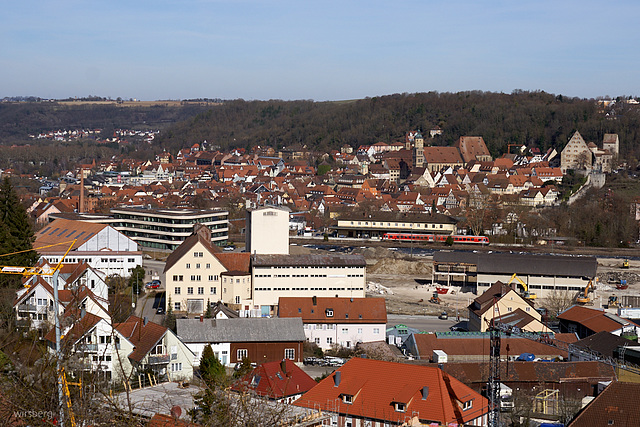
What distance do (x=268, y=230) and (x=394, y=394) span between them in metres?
13.7

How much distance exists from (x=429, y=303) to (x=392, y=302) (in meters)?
1.14

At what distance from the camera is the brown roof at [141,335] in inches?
554

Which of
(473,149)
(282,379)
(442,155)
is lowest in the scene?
(282,379)

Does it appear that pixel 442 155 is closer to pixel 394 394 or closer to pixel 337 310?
pixel 337 310

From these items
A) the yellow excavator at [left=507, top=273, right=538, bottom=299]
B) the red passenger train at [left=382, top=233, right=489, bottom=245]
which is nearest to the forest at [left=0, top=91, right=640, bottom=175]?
the red passenger train at [left=382, top=233, right=489, bottom=245]

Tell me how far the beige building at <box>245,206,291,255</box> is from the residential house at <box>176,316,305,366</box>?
757cm

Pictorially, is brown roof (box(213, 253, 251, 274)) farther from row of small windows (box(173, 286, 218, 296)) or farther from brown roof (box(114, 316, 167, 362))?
brown roof (box(114, 316, 167, 362))

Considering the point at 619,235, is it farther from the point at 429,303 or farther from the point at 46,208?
the point at 46,208

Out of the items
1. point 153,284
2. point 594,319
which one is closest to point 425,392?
point 594,319

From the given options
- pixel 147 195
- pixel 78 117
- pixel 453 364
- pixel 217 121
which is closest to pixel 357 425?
pixel 453 364

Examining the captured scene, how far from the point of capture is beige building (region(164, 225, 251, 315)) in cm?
2172

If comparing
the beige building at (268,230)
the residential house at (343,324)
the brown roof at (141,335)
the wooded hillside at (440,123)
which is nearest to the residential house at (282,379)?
the brown roof at (141,335)

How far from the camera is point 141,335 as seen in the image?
573 inches

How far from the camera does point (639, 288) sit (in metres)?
27.8
